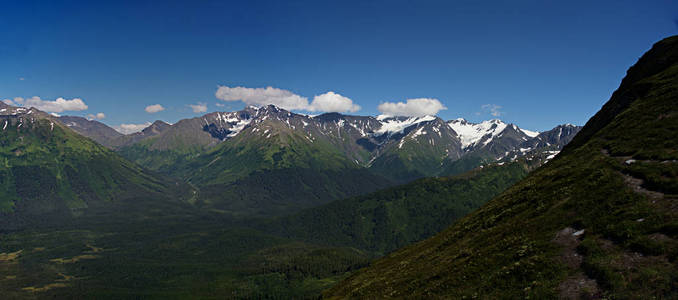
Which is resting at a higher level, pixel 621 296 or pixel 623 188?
pixel 623 188

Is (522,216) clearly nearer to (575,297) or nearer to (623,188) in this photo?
(623,188)

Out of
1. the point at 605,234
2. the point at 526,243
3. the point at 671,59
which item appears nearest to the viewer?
the point at 605,234

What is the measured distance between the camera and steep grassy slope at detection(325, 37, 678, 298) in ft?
96.2

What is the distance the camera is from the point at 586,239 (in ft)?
117

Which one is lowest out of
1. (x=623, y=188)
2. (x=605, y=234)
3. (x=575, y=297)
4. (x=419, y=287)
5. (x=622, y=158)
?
(x=419, y=287)

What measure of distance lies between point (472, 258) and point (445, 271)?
5.26m

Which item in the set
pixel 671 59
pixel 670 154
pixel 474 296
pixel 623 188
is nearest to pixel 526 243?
pixel 474 296

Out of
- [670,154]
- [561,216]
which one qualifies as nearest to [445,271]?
[561,216]

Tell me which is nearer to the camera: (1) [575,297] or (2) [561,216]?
(1) [575,297]

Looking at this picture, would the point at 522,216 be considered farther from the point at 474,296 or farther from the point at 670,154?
the point at 474,296

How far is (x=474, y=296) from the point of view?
119 feet

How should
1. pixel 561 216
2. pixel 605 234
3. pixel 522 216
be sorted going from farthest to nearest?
1. pixel 522 216
2. pixel 561 216
3. pixel 605 234

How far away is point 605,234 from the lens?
3512 centimetres

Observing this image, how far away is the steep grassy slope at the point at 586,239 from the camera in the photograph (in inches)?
1154
